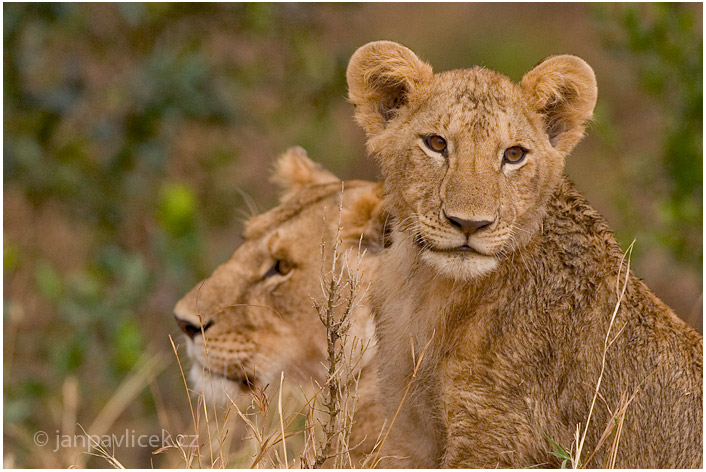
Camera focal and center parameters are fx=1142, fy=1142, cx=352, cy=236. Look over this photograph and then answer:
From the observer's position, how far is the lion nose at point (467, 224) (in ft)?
10.4

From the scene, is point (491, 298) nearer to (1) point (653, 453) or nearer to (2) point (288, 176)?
(1) point (653, 453)

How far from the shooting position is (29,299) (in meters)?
8.02

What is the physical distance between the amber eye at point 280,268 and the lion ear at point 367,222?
0.30m

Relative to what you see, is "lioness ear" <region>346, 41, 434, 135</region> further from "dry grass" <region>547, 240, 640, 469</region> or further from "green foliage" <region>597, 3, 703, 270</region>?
"green foliage" <region>597, 3, 703, 270</region>

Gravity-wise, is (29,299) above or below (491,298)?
below

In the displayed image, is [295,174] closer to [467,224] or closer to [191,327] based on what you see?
[191,327]

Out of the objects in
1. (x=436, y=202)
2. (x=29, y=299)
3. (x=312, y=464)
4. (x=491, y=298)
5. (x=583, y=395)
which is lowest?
(x=29, y=299)

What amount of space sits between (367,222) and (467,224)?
93 cm

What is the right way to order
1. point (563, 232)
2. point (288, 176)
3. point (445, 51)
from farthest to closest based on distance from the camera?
point (445, 51) < point (288, 176) < point (563, 232)

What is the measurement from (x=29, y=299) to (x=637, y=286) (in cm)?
543

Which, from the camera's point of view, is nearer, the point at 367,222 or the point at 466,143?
the point at 466,143

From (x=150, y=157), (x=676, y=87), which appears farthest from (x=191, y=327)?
(x=676, y=87)

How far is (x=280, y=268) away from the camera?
4.30 metres

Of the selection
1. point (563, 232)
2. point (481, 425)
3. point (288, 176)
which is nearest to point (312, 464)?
point (481, 425)
